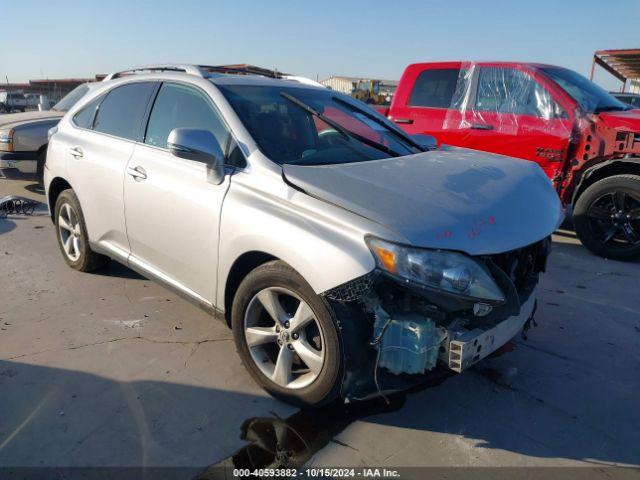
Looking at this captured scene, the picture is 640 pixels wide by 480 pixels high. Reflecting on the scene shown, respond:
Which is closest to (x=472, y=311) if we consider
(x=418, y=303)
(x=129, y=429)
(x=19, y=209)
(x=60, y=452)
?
(x=418, y=303)

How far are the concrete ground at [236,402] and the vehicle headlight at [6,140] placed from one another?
159 inches

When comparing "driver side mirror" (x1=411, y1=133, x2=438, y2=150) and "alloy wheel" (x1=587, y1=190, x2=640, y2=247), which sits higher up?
"driver side mirror" (x1=411, y1=133, x2=438, y2=150)

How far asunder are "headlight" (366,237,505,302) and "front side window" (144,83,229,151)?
1.30m

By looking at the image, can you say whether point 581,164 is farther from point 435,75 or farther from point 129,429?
point 129,429

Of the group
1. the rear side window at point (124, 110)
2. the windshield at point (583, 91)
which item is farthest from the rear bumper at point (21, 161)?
the windshield at point (583, 91)

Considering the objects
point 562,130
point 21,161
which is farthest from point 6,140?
point 562,130

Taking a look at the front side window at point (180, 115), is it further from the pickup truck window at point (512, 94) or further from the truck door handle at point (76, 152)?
the pickup truck window at point (512, 94)

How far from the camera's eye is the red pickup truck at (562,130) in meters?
5.28

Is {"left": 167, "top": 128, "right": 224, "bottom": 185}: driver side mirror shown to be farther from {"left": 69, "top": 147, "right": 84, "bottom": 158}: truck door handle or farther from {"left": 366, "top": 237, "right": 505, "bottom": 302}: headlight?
{"left": 69, "top": 147, "right": 84, "bottom": 158}: truck door handle

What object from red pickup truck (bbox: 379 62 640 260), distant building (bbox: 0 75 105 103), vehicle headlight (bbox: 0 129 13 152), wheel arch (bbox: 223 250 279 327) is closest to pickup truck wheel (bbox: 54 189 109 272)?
wheel arch (bbox: 223 250 279 327)

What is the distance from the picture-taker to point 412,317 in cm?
227

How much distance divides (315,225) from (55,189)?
10.8ft

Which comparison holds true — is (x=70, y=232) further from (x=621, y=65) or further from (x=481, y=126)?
(x=621, y=65)

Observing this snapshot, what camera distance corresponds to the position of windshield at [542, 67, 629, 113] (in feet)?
18.3
